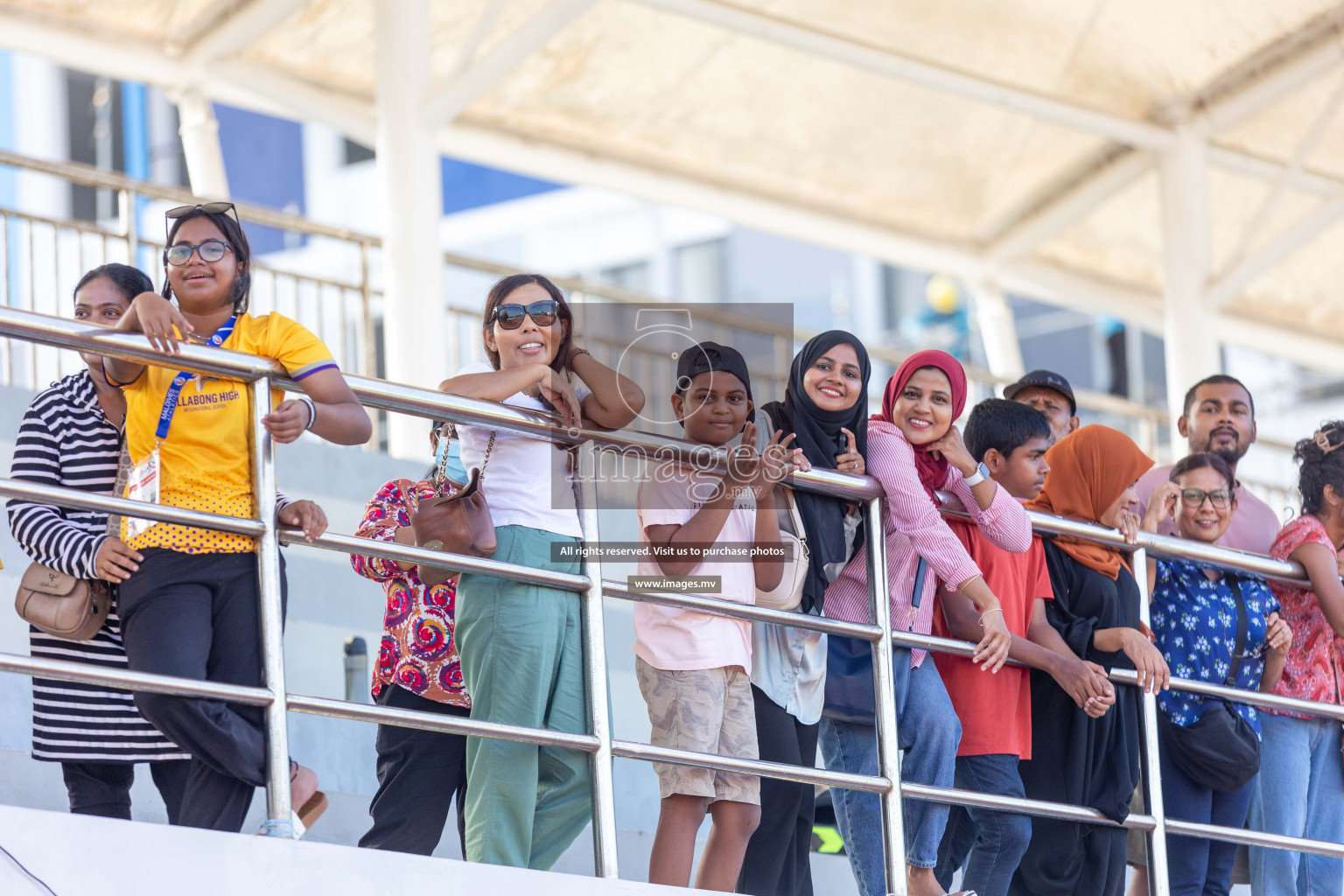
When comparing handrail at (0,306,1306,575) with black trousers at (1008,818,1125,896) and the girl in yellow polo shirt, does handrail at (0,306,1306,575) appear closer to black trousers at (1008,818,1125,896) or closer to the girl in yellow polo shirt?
the girl in yellow polo shirt

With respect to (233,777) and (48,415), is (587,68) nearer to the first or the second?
(48,415)

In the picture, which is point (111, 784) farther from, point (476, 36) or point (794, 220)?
point (794, 220)

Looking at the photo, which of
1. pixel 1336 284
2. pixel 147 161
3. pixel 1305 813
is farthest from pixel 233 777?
pixel 147 161

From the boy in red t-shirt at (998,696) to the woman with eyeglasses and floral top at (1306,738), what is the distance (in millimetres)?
935

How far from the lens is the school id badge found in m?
3.29

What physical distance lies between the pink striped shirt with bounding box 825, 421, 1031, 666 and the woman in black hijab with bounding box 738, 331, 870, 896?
0.06m

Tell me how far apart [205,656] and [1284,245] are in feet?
29.3

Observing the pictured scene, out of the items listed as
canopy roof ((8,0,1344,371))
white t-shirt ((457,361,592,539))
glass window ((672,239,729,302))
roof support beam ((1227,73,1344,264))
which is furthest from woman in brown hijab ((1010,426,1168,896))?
glass window ((672,239,729,302))

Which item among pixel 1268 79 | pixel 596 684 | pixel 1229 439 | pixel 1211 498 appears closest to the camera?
pixel 596 684

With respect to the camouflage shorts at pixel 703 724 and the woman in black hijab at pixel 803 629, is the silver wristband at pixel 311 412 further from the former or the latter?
the woman in black hijab at pixel 803 629

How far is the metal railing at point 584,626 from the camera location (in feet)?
10.0

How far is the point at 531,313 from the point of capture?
382cm

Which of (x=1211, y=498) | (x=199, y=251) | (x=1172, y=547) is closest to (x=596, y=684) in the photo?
(x=199, y=251)

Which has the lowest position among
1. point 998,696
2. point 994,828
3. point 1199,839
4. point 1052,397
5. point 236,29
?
point 1199,839
